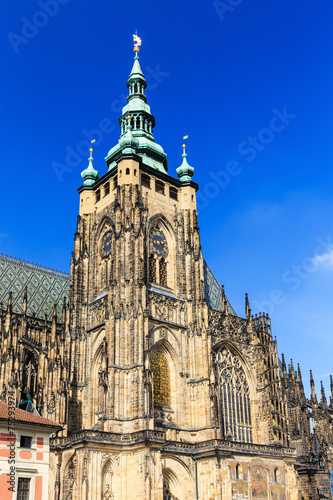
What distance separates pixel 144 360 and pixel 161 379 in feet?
12.0

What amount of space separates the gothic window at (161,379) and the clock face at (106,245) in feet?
29.8

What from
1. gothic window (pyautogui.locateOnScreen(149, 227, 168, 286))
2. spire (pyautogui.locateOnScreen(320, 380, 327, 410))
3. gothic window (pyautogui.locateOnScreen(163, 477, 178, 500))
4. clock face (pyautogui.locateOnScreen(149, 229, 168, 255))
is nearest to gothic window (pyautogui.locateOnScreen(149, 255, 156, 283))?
gothic window (pyautogui.locateOnScreen(149, 227, 168, 286))

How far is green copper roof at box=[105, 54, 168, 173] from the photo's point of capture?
4859cm

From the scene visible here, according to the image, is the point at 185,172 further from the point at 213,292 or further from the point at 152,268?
the point at 213,292

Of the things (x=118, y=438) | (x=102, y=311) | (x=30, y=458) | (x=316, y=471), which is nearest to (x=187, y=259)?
(x=102, y=311)

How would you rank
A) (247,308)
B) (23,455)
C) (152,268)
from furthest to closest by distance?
1. (247,308)
2. (152,268)
3. (23,455)

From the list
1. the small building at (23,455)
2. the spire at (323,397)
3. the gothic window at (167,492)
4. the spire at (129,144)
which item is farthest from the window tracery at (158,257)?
the spire at (323,397)

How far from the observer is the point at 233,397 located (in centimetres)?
4397

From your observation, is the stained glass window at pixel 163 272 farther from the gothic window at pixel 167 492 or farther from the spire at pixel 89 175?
the gothic window at pixel 167 492

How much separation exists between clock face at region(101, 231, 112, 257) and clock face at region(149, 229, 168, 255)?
3.35m

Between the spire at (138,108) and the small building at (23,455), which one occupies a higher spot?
the spire at (138,108)

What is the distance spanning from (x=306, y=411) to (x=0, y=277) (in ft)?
112

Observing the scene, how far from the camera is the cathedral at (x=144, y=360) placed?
36.1m

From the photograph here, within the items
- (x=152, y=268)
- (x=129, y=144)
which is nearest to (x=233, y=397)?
(x=152, y=268)
